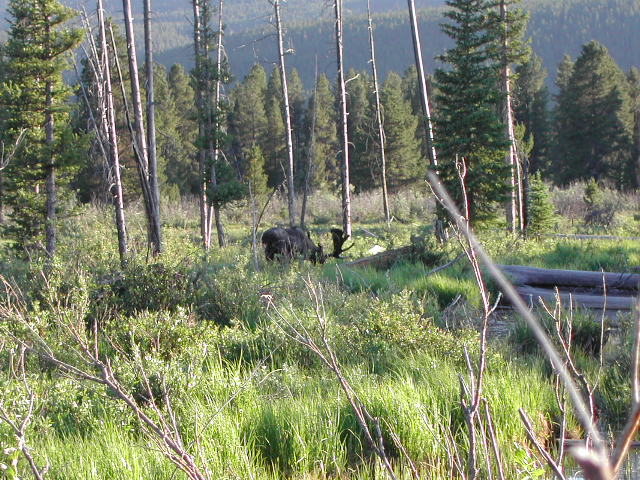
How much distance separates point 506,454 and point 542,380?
45.5 inches

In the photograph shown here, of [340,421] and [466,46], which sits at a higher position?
[466,46]

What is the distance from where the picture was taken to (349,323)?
6113 mm

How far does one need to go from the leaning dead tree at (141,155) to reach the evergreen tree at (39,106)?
8.74 feet

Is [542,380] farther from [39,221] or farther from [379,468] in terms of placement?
[39,221]

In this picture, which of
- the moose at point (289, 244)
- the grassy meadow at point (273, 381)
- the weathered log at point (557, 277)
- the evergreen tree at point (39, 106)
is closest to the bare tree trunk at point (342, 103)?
the evergreen tree at point (39, 106)

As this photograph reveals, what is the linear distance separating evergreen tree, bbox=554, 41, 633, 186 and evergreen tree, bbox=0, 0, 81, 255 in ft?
116

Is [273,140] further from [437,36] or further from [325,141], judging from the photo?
[437,36]

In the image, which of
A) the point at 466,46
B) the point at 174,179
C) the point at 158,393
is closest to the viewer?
the point at 158,393

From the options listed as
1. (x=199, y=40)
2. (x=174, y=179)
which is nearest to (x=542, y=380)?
(x=199, y=40)

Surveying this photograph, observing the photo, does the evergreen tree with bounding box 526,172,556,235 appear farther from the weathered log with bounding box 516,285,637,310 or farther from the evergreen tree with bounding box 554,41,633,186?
the evergreen tree with bounding box 554,41,633,186

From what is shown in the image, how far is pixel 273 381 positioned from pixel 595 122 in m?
44.1

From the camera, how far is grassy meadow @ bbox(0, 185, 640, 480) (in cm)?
334

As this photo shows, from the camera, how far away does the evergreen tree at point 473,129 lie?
14.7 meters

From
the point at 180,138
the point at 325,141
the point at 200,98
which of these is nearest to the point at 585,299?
the point at 200,98
